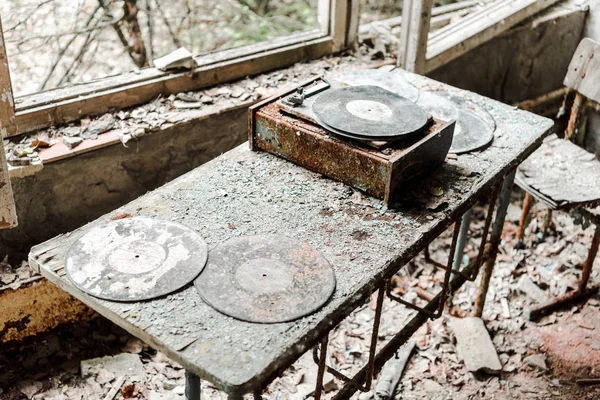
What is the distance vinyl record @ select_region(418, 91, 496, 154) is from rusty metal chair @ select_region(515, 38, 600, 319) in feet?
2.28

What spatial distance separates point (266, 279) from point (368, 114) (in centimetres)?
77

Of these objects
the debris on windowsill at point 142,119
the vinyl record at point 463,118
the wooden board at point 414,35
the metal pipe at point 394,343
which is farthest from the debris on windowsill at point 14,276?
the wooden board at point 414,35

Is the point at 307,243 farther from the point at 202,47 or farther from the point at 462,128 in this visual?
the point at 202,47

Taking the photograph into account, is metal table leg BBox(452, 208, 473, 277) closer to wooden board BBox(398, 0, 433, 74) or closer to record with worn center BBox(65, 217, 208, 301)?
wooden board BBox(398, 0, 433, 74)

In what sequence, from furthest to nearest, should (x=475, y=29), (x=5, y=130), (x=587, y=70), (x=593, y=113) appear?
→ (x=593, y=113), (x=475, y=29), (x=587, y=70), (x=5, y=130)

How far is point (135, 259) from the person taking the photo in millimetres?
1816

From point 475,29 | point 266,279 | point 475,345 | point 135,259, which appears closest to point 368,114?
point 266,279

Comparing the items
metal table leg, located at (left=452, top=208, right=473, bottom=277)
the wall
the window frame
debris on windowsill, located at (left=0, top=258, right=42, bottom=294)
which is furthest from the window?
metal table leg, located at (left=452, top=208, right=473, bottom=277)

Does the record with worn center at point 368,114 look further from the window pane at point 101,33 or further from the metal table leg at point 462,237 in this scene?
the window pane at point 101,33

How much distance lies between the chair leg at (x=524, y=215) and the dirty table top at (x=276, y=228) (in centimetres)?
97

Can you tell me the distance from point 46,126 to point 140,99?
17.2 inches

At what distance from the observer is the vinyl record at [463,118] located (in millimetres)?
2479

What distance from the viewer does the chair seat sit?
3082mm

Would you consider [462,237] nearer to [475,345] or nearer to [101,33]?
[475,345]
